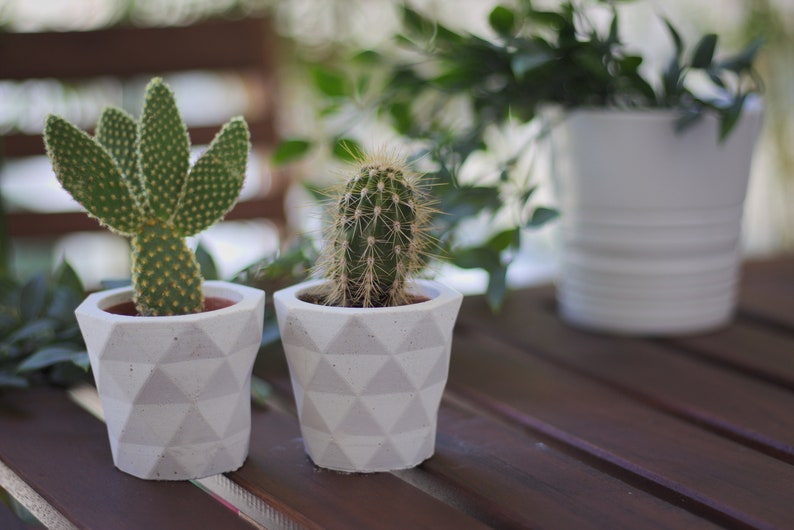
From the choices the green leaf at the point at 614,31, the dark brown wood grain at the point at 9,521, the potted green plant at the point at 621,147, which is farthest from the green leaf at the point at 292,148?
the dark brown wood grain at the point at 9,521

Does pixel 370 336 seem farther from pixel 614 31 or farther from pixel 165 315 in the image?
pixel 614 31

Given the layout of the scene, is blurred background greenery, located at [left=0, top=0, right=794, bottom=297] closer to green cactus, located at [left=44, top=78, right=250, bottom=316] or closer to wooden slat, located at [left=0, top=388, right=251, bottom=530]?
wooden slat, located at [left=0, top=388, right=251, bottom=530]

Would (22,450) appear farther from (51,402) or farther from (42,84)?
(42,84)

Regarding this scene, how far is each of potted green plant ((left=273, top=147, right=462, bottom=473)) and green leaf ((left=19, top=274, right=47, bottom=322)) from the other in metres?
0.38

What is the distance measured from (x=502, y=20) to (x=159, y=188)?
1.64 ft

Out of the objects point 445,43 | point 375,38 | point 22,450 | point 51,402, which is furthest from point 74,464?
point 375,38

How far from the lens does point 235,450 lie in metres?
0.70

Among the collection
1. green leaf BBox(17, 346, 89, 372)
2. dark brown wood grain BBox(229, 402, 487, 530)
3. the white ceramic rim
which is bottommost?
dark brown wood grain BBox(229, 402, 487, 530)

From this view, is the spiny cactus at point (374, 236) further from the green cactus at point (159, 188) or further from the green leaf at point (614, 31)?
the green leaf at point (614, 31)

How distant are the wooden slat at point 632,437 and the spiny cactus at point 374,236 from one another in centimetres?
21

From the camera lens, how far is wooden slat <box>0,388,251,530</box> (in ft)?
2.03

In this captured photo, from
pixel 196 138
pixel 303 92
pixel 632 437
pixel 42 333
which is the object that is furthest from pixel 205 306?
pixel 303 92

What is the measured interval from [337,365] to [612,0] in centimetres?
61

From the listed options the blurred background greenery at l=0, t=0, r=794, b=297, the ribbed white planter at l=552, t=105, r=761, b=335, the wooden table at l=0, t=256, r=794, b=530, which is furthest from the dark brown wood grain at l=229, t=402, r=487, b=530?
the blurred background greenery at l=0, t=0, r=794, b=297
